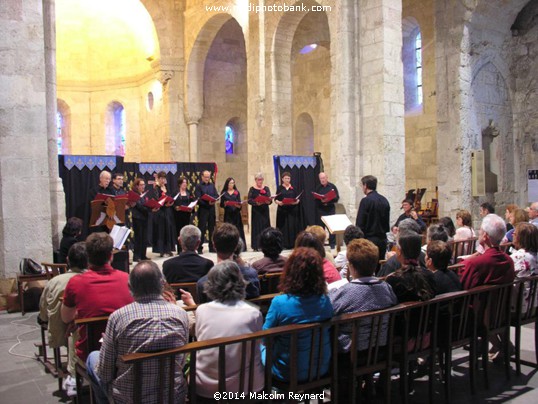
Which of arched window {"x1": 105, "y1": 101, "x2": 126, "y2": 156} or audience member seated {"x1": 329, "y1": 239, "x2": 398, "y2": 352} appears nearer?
audience member seated {"x1": 329, "y1": 239, "x2": 398, "y2": 352}

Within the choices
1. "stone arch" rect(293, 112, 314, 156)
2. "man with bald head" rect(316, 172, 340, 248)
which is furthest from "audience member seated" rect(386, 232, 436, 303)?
"stone arch" rect(293, 112, 314, 156)

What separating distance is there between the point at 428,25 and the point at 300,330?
13.7 metres

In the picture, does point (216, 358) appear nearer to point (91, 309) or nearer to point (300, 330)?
point (300, 330)

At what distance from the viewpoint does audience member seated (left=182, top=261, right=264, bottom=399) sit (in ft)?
9.80

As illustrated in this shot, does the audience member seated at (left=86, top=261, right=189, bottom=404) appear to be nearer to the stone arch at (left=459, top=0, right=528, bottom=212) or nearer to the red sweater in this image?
the red sweater

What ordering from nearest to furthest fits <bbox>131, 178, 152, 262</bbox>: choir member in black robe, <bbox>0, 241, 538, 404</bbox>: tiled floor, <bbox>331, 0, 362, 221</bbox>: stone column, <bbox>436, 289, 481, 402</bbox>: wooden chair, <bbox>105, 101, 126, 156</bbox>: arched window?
<bbox>436, 289, 481, 402</bbox>: wooden chair
<bbox>0, 241, 538, 404</bbox>: tiled floor
<bbox>131, 178, 152, 262</bbox>: choir member in black robe
<bbox>331, 0, 362, 221</bbox>: stone column
<bbox>105, 101, 126, 156</bbox>: arched window

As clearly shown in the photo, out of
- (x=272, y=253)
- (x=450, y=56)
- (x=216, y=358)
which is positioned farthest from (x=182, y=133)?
(x=216, y=358)

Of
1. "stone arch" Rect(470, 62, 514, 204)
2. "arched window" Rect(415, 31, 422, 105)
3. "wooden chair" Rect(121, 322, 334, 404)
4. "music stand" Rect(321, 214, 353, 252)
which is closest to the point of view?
"wooden chair" Rect(121, 322, 334, 404)

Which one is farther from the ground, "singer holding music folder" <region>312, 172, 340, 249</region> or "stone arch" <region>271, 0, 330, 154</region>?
"stone arch" <region>271, 0, 330, 154</region>

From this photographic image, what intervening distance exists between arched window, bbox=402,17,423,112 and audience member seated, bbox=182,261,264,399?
45.4 feet

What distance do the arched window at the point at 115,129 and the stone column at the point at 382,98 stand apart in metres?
11.2

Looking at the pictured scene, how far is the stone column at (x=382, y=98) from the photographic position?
10469 millimetres

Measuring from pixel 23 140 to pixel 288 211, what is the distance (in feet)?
17.2

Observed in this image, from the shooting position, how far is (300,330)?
3035 mm
